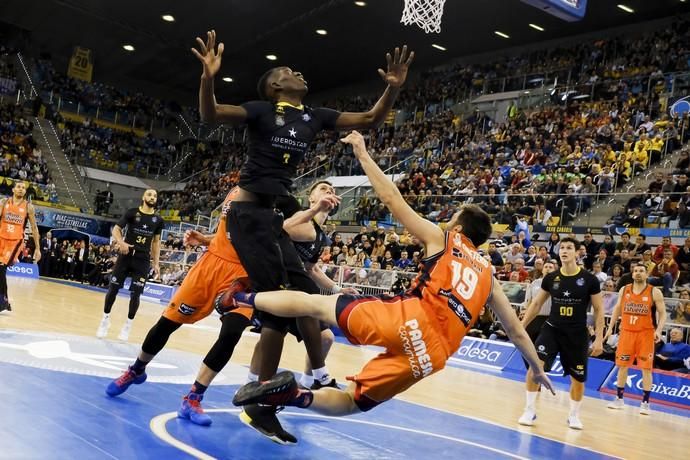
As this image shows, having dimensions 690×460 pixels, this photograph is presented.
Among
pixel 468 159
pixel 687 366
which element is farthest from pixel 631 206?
pixel 468 159

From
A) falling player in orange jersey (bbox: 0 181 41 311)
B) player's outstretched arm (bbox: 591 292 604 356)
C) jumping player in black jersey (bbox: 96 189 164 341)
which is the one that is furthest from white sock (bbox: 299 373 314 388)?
falling player in orange jersey (bbox: 0 181 41 311)

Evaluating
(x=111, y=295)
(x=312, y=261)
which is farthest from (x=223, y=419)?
(x=111, y=295)

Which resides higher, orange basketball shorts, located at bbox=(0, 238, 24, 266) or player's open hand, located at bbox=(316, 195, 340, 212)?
player's open hand, located at bbox=(316, 195, 340, 212)

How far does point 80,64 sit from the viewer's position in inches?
1540

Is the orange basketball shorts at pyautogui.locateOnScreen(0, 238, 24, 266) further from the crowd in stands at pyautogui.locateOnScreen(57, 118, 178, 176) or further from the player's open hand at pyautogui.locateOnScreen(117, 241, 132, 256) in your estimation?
the crowd in stands at pyautogui.locateOnScreen(57, 118, 178, 176)

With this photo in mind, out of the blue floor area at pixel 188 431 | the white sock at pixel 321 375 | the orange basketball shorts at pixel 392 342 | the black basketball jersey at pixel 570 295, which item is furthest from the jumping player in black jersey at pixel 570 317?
the orange basketball shorts at pixel 392 342

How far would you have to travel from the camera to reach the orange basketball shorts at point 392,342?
13.1ft

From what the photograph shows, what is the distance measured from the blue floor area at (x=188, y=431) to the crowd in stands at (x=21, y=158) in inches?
1022

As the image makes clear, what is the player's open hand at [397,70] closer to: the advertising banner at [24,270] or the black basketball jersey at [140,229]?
the black basketball jersey at [140,229]

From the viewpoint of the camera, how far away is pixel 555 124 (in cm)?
2234

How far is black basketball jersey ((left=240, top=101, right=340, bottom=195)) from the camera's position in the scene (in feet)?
15.3

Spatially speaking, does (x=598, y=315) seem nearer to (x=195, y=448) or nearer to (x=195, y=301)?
(x=195, y=301)

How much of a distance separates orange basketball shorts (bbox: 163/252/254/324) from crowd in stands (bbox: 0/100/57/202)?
26148 millimetres

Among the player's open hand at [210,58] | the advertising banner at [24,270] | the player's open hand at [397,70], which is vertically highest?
the player's open hand at [397,70]
